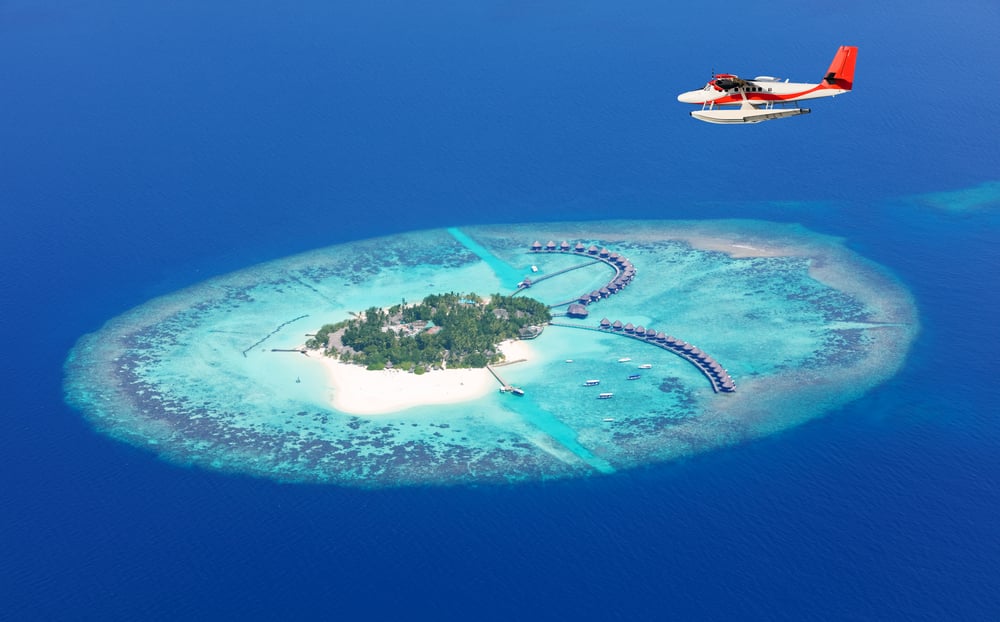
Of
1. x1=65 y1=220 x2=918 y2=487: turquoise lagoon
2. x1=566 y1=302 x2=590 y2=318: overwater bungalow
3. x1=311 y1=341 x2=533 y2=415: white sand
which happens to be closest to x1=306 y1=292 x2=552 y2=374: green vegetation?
x1=311 y1=341 x2=533 y2=415: white sand

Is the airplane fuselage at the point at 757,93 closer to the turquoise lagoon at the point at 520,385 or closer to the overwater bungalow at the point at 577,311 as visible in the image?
the turquoise lagoon at the point at 520,385

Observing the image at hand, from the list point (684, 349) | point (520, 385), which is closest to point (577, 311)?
point (684, 349)

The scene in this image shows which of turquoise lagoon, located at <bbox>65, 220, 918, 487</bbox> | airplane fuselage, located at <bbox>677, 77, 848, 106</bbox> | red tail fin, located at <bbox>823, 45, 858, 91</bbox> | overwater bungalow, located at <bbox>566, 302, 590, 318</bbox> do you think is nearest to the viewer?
red tail fin, located at <bbox>823, 45, 858, 91</bbox>

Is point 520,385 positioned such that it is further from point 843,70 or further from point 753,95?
point 843,70

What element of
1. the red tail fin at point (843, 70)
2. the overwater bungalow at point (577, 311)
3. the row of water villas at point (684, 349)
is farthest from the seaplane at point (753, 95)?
the overwater bungalow at point (577, 311)

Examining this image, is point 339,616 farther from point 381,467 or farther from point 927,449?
point 927,449

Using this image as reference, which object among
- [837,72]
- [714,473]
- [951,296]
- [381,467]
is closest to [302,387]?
[381,467]

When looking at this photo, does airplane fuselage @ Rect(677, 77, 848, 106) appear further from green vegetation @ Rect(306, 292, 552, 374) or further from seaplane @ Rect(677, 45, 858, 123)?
green vegetation @ Rect(306, 292, 552, 374)
